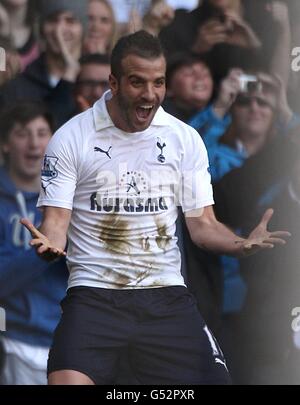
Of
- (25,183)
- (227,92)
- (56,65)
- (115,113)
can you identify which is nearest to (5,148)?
(25,183)

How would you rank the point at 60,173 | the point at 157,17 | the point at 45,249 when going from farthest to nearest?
the point at 157,17 < the point at 60,173 < the point at 45,249

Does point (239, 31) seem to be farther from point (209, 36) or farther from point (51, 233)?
point (51, 233)

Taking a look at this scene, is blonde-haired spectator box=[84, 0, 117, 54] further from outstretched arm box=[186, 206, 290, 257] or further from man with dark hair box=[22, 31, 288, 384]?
outstretched arm box=[186, 206, 290, 257]

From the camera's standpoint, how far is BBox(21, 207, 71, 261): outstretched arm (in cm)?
374

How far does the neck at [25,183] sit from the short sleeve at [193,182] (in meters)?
0.73

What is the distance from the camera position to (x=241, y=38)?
15.4ft

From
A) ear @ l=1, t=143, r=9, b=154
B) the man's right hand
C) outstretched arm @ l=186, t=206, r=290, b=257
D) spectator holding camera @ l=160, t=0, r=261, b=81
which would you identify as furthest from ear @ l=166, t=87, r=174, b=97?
the man's right hand

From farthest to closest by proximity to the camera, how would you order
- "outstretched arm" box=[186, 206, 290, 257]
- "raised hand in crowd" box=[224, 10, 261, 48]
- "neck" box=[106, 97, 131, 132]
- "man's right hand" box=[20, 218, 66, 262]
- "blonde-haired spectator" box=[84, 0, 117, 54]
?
"raised hand in crowd" box=[224, 10, 261, 48] < "blonde-haired spectator" box=[84, 0, 117, 54] < "neck" box=[106, 97, 131, 132] < "outstretched arm" box=[186, 206, 290, 257] < "man's right hand" box=[20, 218, 66, 262]

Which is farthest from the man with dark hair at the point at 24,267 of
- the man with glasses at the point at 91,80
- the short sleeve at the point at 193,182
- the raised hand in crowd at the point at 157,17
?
the short sleeve at the point at 193,182

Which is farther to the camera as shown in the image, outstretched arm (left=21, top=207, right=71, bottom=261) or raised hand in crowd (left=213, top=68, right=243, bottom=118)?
raised hand in crowd (left=213, top=68, right=243, bottom=118)

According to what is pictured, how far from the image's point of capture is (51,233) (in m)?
3.99

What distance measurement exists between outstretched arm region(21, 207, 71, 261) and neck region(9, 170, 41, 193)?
22.7 inches

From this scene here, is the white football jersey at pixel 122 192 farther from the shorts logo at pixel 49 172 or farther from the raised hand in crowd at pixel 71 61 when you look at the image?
the raised hand in crowd at pixel 71 61

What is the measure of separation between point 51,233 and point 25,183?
751 mm
